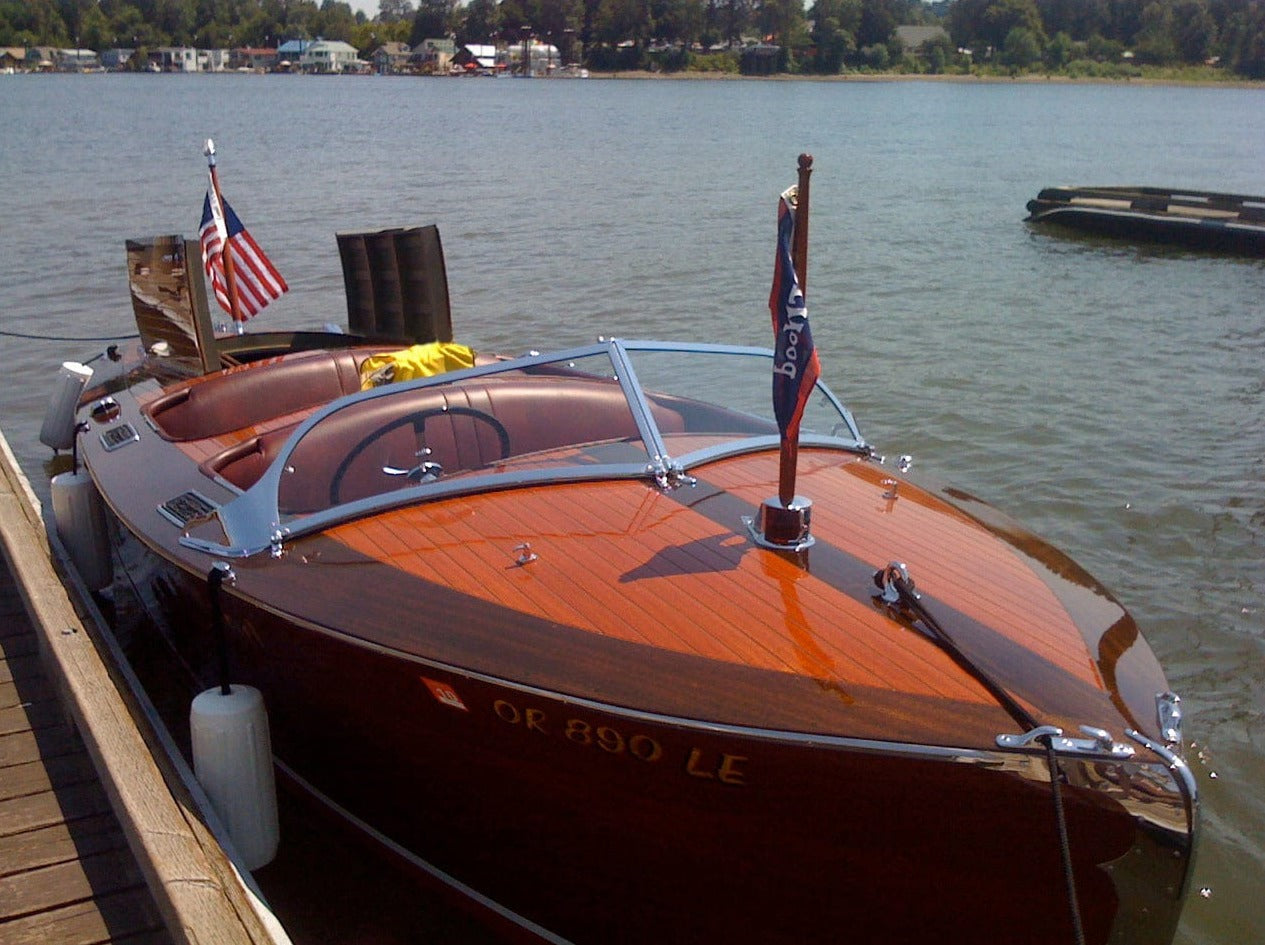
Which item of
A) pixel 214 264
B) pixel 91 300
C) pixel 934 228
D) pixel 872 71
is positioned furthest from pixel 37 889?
pixel 872 71

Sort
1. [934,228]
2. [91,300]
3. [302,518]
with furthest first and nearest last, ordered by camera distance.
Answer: [934,228]
[91,300]
[302,518]

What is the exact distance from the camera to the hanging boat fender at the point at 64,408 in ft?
30.5

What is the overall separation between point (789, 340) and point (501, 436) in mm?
2045

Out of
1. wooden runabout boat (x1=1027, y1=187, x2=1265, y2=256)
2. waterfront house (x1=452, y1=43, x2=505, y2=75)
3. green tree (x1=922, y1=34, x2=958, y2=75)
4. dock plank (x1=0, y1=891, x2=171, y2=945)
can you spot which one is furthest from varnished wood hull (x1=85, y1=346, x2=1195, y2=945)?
waterfront house (x1=452, y1=43, x2=505, y2=75)

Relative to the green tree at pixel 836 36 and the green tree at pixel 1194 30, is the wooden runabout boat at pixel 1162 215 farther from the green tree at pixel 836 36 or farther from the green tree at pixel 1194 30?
the green tree at pixel 836 36

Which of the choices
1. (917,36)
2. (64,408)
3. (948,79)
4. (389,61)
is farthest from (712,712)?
(389,61)

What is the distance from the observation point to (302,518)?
14.6 feet

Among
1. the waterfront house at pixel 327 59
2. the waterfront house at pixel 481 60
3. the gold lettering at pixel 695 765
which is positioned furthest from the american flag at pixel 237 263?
the waterfront house at pixel 327 59

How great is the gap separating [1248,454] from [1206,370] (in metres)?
3.30

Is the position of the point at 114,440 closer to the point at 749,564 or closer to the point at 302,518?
the point at 302,518

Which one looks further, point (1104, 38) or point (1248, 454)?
point (1104, 38)

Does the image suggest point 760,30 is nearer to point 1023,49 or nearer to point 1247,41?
point 1023,49

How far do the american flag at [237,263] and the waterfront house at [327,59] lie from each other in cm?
15339

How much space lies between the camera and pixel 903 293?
657 inches
